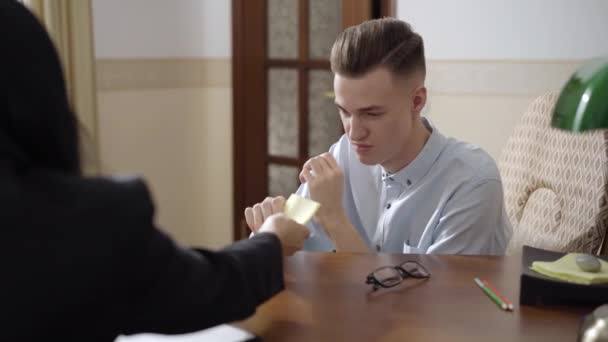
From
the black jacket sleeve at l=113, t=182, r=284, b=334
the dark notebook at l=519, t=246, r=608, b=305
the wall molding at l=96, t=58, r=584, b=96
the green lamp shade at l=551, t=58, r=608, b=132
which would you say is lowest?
the dark notebook at l=519, t=246, r=608, b=305

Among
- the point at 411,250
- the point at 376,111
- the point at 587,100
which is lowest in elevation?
the point at 411,250

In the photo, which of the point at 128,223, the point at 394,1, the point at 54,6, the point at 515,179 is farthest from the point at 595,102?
the point at 54,6

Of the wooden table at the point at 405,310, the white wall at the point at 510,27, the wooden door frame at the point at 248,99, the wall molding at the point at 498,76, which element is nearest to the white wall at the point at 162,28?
the wooden door frame at the point at 248,99

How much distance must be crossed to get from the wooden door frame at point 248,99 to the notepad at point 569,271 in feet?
8.18

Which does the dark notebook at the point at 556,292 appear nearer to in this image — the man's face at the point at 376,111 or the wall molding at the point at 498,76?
the man's face at the point at 376,111

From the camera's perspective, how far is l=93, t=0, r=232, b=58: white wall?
3764 millimetres

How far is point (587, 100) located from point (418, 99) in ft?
2.81

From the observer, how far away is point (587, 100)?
45.8 inches

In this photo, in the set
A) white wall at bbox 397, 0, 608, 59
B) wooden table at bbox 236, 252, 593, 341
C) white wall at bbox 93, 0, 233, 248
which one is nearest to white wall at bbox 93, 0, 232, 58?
white wall at bbox 93, 0, 233, 248

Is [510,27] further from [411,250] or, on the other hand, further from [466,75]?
[411,250]

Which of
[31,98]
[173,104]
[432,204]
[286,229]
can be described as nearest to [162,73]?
[173,104]

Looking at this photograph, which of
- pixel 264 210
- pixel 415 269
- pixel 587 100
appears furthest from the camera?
pixel 264 210

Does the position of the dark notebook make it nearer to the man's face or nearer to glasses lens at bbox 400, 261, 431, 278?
glasses lens at bbox 400, 261, 431, 278

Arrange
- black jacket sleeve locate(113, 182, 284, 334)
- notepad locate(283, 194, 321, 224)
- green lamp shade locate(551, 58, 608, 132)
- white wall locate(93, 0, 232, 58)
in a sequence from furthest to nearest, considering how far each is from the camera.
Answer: white wall locate(93, 0, 232, 58) < notepad locate(283, 194, 321, 224) < green lamp shade locate(551, 58, 608, 132) < black jacket sleeve locate(113, 182, 284, 334)
